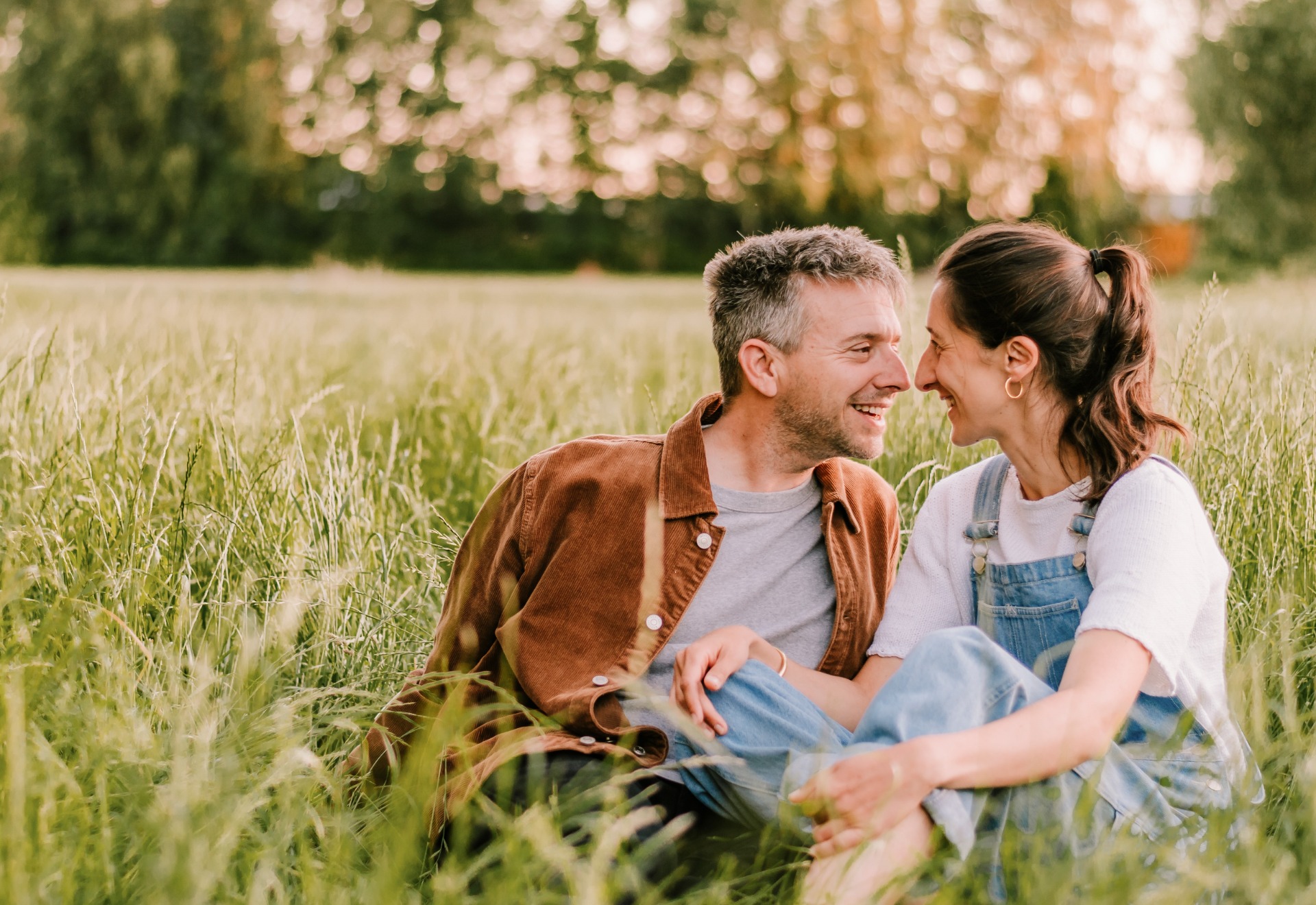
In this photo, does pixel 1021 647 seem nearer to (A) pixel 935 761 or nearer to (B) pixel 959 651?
(B) pixel 959 651

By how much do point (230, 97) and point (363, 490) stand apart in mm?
33068

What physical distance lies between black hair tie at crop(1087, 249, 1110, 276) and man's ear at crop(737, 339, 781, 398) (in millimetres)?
667

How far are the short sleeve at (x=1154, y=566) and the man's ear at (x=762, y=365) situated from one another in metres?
0.76

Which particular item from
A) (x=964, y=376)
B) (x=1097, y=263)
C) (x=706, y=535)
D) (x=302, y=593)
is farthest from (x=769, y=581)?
(x=302, y=593)

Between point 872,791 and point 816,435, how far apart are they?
3.12ft

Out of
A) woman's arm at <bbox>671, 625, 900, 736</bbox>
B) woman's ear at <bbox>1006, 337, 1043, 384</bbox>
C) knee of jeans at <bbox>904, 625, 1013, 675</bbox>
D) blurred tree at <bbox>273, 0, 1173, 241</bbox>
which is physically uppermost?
blurred tree at <bbox>273, 0, 1173, 241</bbox>

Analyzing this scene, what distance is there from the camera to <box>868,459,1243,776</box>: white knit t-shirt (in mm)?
1862

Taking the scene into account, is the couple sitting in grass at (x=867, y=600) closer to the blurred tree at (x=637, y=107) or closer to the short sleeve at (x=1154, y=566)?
the short sleeve at (x=1154, y=566)

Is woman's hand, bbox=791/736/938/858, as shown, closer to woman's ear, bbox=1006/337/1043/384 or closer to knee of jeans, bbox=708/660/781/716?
knee of jeans, bbox=708/660/781/716

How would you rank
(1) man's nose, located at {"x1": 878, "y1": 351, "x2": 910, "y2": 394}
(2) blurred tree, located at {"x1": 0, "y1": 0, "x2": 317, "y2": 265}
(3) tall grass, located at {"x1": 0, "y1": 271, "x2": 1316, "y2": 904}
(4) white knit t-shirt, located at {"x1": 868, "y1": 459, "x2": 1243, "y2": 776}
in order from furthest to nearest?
(2) blurred tree, located at {"x1": 0, "y1": 0, "x2": 317, "y2": 265} → (1) man's nose, located at {"x1": 878, "y1": 351, "x2": 910, "y2": 394} → (4) white knit t-shirt, located at {"x1": 868, "y1": 459, "x2": 1243, "y2": 776} → (3) tall grass, located at {"x1": 0, "y1": 271, "x2": 1316, "y2": 904}

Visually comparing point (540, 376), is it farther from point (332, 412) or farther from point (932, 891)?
point (932, 891)

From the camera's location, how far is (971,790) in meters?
1.77

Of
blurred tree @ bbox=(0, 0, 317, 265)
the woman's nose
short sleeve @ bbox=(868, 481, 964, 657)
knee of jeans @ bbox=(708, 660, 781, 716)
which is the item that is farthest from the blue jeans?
blurred tree @ bbox=(0, 0, 317, 265)

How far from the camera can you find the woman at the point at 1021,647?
1.74m
